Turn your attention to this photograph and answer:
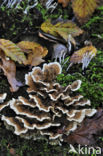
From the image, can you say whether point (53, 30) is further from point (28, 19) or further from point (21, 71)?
point (21, 71)

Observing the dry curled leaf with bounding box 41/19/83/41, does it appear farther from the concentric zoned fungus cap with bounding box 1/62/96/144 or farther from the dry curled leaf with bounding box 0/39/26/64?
the concentric zoned fungus cap with bounding box 1/62/96/144

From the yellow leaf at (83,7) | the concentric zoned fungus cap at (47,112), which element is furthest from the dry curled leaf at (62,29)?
the concentric zoned fungus cap at (47,112)

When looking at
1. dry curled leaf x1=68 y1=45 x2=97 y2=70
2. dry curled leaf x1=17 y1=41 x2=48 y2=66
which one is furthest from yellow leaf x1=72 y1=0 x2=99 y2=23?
dry curled leaf x1=17 y1=41 x2=48 y2=66

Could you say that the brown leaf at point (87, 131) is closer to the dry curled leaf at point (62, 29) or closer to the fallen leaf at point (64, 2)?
the dry curled leaf at point (62, 29)

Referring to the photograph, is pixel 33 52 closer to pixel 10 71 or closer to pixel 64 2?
pixel 10 71

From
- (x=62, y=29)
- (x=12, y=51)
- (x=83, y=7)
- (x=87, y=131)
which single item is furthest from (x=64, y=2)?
(x=87, y=131)

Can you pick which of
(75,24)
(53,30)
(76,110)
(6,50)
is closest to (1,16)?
(6,50)
